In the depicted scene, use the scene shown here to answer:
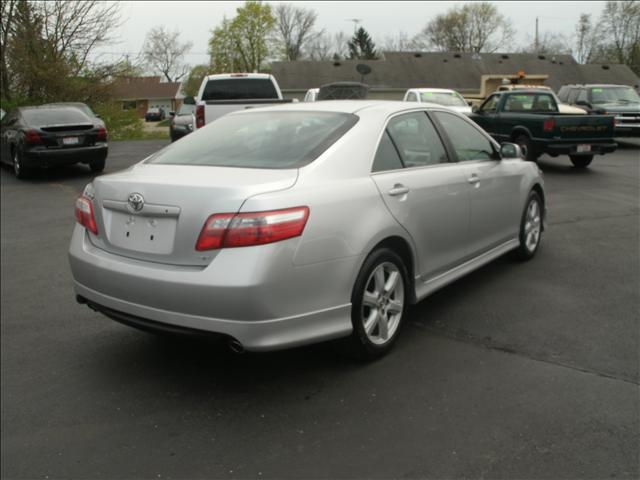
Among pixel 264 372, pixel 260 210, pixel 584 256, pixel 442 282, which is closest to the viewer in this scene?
pixel 260 210

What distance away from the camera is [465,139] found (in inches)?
206

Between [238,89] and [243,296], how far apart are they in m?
12.1

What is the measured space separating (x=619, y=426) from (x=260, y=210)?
2088 millimetres

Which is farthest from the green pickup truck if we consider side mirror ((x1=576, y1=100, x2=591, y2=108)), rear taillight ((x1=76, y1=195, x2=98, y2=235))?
rear taillight ((x1=76, y1=195, x2=98, y2=235))

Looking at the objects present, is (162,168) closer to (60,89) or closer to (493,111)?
(493,111)

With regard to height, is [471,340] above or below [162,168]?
below

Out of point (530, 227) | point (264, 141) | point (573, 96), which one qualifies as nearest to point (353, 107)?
point (264, 141)

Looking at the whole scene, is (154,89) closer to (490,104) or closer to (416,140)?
(490,104)

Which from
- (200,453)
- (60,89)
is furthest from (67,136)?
(60,89)

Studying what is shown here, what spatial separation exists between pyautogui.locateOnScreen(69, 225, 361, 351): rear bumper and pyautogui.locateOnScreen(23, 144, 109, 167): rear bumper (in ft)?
32.8

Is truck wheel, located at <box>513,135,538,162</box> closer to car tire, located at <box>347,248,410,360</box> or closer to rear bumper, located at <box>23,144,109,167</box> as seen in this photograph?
rear bumper, located at <box>23,144,109,167</box>

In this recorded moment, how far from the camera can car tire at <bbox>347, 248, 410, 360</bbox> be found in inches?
145

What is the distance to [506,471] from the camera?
2801mm

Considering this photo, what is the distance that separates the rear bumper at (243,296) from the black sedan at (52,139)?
10085 millimetres
